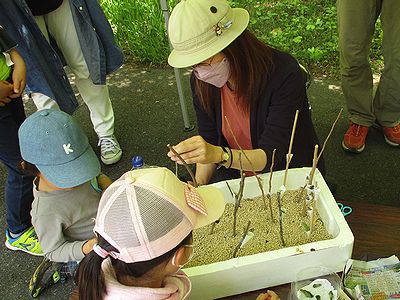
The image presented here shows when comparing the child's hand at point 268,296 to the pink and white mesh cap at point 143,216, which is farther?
the child's hand at point 268,296

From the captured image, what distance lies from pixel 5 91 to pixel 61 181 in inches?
23.3

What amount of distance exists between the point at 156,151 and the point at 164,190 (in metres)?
2.02

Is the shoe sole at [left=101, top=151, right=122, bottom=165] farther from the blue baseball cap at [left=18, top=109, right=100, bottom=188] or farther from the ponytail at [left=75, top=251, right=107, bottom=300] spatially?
the ponytail at [left=75, top=251, right=107, bottom=300]

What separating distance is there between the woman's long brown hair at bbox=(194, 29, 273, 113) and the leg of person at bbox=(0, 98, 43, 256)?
103 centimetres

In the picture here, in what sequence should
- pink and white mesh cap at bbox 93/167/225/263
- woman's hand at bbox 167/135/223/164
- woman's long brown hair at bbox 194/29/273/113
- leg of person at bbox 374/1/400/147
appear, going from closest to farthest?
pink and white mesh cap at bbox 93/167/225/263 → woman's hand at bbox 167/135/223/164 → woman's long brown hair at bbox 194/29/273/113 → leg of person at bbox 374/1/400/147

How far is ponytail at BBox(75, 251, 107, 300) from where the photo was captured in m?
0.92

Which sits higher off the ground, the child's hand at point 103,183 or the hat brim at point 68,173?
the hat brim at point 68,173

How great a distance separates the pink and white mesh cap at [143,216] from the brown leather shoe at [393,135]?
2.03 meters

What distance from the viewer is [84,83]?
2518 millimetres

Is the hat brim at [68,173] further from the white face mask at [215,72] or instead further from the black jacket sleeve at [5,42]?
the black jacket sleeve at [5,42]

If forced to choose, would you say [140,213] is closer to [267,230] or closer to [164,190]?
[164,190]

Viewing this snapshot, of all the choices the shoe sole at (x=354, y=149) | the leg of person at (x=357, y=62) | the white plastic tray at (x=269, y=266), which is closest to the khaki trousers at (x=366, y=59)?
the leg of person at (x=357, y=62)

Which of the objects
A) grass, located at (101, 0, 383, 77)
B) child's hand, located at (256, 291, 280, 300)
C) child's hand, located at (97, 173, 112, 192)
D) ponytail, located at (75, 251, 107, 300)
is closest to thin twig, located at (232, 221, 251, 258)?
child's hand, located at (256, 291, 280, 300)

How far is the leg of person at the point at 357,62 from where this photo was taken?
2178mm
